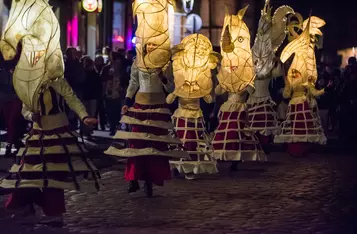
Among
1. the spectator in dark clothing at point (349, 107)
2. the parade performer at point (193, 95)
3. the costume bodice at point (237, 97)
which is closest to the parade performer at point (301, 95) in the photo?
the costume bodice at point (237, 97)

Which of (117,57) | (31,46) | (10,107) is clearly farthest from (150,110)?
(117,57)

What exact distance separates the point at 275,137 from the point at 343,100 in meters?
4.32

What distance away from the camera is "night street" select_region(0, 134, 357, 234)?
1007 cm

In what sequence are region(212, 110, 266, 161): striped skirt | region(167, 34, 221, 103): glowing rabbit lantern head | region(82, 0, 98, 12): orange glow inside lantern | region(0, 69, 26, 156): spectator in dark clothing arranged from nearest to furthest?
region(167, 34, 221, 103): glowing rabbit lantern head < region(212, 110, 266, 161): striped skirt < region(0, 69, 26, 156): spectator in dark clothing < region(82, 0, 98, 12): orange glow inside lantern

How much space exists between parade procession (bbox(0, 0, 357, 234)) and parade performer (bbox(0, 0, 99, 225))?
0.04 feet

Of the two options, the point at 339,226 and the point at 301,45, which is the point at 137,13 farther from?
the point at 301,45

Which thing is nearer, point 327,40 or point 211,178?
point 211,178

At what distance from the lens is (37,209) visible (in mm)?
11008

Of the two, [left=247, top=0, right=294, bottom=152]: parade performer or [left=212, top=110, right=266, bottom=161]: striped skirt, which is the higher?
[left=247, top=0, right=294, bottom=152]: parade performer

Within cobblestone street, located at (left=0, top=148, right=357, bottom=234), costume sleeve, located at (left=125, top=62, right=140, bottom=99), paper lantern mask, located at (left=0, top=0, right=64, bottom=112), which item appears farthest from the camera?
costume sleeve, located at (left=125, top=62, right=140, bottom=99)

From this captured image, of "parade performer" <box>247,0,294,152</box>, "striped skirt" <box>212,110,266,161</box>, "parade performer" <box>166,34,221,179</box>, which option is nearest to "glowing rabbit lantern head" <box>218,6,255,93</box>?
"striped skirt" <box>212,110,266,161</box>

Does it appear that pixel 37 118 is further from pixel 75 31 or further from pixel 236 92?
pixel 75 31

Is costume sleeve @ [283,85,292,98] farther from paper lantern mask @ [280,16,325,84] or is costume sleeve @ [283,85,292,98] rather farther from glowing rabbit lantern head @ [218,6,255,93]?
glowing rabbit lantern head @ [218,6,255,93]

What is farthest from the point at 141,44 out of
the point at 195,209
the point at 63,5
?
the point at 63,5
